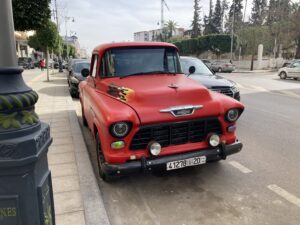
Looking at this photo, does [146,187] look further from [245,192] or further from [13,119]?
[13,119]

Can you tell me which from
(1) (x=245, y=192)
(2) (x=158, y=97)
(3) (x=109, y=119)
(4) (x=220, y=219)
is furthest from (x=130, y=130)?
(1) (x=245, y=192)

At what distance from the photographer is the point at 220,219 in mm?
3441

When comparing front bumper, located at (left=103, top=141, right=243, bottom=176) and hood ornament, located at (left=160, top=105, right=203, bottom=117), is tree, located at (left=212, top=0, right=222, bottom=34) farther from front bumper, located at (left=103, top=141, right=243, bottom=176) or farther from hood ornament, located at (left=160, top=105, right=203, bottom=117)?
front bumper, located at (left=103, top=141, right=243, bottom=176)

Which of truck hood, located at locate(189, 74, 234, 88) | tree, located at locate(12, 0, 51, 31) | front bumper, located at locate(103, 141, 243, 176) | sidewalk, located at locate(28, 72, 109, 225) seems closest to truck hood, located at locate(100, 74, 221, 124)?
front bumper, located at locate(103, 141, 243, 176)

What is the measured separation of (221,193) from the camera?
13.3ft

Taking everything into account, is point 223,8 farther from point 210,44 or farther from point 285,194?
point 285,194

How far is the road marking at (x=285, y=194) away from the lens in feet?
12.5

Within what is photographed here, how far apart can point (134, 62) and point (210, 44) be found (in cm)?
4952

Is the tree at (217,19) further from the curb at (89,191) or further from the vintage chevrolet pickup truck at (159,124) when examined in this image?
the vintage chevrolet pickup truck at (159,124)

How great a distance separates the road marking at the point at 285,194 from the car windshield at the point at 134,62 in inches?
97.2

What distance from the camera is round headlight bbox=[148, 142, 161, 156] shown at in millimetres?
3762

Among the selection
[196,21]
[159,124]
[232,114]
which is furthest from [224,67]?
[196,21]

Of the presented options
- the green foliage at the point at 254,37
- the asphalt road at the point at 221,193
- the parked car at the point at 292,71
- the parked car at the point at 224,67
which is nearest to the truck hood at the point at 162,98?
the asphalt road at the point at 221,193

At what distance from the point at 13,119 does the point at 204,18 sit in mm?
88298
